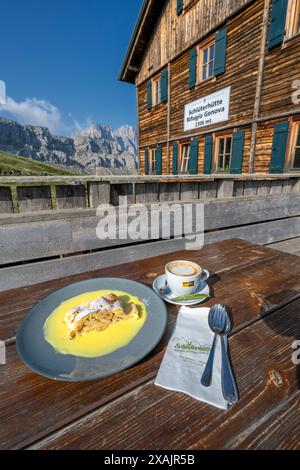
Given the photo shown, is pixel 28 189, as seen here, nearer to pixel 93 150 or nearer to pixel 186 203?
pixel 186 203

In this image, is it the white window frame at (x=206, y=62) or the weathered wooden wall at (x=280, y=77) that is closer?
the weathered wooden wall at (x=280, y=77)

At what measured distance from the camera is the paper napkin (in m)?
0.62

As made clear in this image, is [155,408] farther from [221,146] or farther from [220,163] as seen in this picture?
[221,146]

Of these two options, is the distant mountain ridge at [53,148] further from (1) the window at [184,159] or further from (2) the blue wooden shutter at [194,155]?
(2) the blue wooden shutter at [194,155]

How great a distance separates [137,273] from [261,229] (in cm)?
247

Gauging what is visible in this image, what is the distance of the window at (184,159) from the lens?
8.66 m

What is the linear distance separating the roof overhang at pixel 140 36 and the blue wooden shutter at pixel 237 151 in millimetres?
6479

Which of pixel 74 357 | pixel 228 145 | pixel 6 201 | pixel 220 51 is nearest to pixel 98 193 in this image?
pixel 6 201

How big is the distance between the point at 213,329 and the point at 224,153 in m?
7.40

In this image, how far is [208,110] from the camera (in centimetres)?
738

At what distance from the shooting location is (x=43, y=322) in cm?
83

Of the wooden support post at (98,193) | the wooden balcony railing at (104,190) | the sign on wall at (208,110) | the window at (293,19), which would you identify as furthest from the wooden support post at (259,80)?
the wooden support post at (98,193)

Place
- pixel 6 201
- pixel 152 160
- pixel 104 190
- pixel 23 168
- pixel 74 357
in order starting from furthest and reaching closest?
1. pixel 23 168
2. pixel 152 160
3. pixel 104 190
4. pixel 6 201
5. pixel 74 357

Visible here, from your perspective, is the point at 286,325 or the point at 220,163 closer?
the point at 286,325
